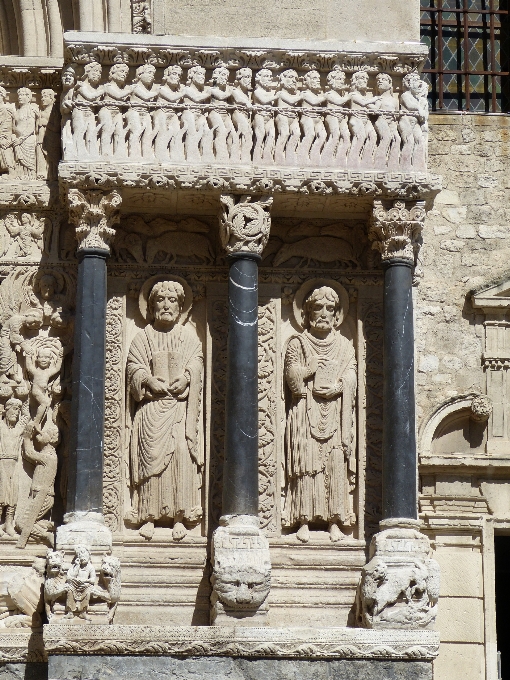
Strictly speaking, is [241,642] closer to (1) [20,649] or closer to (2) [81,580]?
(2) [81,580]

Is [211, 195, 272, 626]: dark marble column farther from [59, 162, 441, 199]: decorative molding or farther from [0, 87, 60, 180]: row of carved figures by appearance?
[0, 87, 60, 180]: row of carved figures

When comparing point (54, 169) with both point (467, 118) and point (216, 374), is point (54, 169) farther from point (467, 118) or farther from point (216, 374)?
point (467, 118)

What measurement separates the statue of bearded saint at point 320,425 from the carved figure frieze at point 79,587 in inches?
60.1

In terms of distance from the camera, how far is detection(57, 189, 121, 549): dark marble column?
435 inches

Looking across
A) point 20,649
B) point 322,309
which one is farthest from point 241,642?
point 322,309

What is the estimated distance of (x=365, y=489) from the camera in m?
11.7

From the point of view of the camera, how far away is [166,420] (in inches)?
456

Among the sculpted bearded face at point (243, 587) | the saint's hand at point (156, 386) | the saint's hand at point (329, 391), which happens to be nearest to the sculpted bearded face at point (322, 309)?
the saint's hand at point (329, 391)

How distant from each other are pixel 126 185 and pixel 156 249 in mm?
711

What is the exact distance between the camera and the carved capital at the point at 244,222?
38.0 feet

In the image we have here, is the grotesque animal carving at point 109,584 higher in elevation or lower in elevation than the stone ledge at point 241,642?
higher

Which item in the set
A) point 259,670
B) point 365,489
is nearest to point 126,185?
point 365,489

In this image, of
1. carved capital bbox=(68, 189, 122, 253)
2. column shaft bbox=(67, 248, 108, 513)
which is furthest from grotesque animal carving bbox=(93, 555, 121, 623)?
carved capital bbox=(68, 189, 122, 253)

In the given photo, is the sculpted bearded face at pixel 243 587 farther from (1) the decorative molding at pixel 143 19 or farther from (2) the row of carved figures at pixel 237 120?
(1) the decorative molding at pixel 143 19
